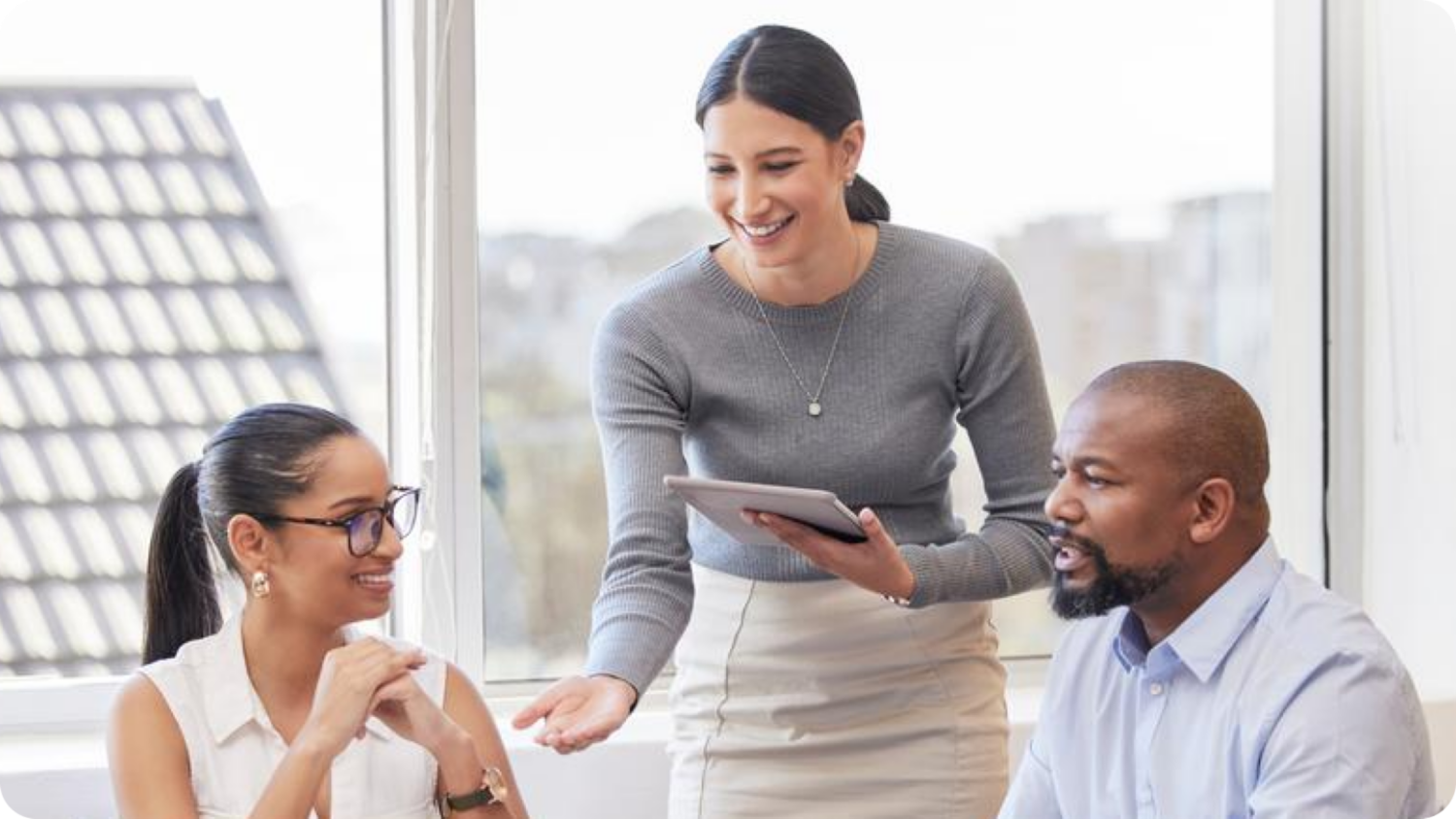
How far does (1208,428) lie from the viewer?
81.8 inches

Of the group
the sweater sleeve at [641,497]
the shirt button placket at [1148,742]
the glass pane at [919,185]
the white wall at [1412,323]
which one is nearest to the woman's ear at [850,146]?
the sweater sleeve at [641,497]

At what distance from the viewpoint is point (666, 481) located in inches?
88.0

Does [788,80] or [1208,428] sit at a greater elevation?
[788,80]

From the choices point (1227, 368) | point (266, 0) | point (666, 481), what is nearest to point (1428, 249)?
point (1227, 368)

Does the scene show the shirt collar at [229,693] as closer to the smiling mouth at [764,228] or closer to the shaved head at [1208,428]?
the smiling mouth at [764,228]

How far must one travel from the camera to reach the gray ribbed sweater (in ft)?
8.29

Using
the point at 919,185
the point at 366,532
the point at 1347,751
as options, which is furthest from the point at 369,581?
the point at 919,185

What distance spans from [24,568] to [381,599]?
4.34 ft

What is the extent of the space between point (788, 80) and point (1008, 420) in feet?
1.72

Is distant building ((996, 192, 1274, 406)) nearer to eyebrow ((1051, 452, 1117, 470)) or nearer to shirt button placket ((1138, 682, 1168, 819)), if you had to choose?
eyebrow ((1051, 452, 1117, 470))

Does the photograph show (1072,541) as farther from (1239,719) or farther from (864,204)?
(864,204)

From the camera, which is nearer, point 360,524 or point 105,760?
point 360,524

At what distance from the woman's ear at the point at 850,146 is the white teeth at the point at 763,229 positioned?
0.45 ft

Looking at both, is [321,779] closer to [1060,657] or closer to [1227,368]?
[1060,657]
